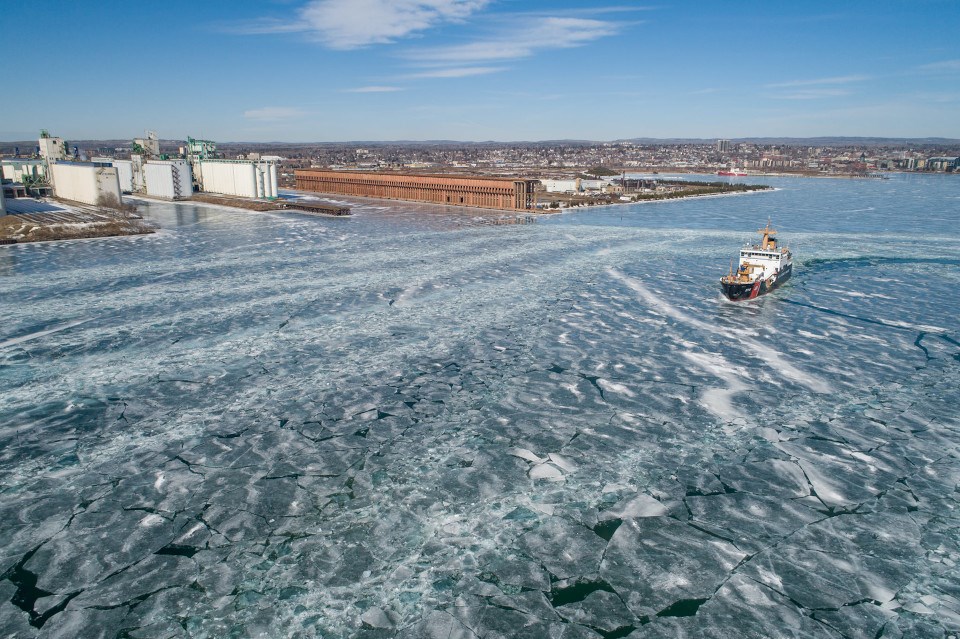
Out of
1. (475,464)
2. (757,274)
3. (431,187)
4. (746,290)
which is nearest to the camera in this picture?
(475,464)

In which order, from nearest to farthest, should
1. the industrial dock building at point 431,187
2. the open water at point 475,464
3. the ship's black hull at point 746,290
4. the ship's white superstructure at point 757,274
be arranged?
the open water at point 475,464, the ship's black hull at point 746,290, the ship's white superstructure at point 757,274, the industrial dock building at point 431,187

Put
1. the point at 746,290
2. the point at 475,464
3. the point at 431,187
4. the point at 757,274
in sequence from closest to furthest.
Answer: the point at 475,464 → the point at 746,290 → the point at 757,274 → the point at 431,187

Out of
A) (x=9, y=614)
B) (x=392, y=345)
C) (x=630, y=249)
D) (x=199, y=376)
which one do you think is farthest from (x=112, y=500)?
(x=630, y=249)

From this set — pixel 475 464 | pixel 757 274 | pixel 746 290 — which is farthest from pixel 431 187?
pixel 475 464

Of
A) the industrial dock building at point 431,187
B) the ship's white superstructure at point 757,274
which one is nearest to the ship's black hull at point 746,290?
the ship's white superstructure at point 757,274

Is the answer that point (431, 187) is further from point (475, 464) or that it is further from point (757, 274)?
point (475, 464)

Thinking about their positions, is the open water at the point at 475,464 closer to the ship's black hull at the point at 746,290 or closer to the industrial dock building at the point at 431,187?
the ship's black hull at the point at 746,290

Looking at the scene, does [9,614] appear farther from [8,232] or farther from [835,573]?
[8,232]

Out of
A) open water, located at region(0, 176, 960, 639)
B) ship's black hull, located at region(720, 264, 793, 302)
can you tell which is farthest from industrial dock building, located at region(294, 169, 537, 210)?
open water, located at region(0, 176, 960, 639)
